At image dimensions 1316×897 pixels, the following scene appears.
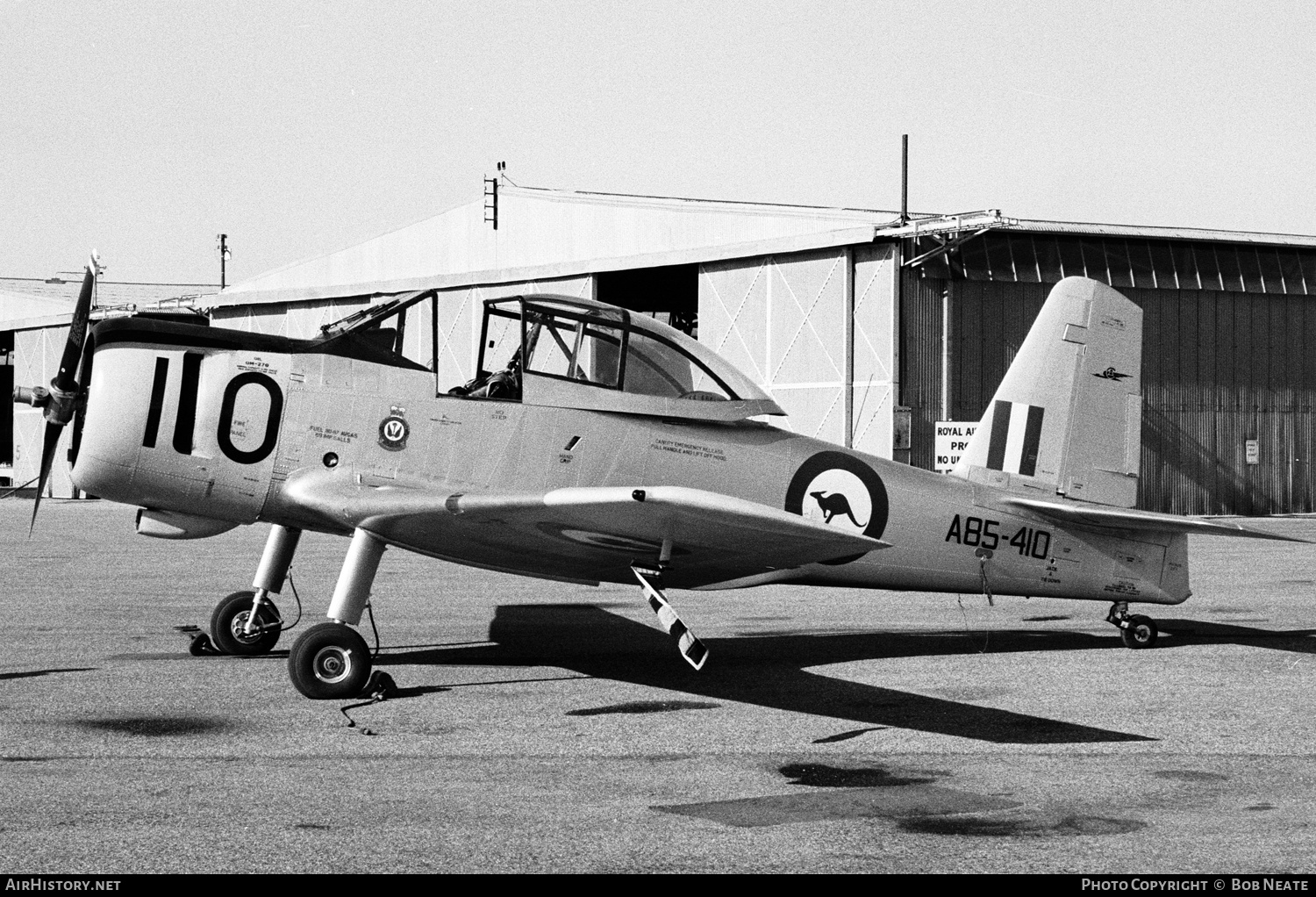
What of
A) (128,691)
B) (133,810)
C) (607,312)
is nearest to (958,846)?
(133,810)

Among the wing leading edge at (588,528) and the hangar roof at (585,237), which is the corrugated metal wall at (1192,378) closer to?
the hangar roof at (585,237)

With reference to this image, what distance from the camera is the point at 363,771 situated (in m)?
6.69

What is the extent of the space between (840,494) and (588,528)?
9.47ft

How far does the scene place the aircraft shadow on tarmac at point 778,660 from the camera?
27.0 feet

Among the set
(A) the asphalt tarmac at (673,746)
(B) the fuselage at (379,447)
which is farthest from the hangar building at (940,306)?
(B) the fuselage at (379,447)

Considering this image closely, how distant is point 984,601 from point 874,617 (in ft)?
6.38

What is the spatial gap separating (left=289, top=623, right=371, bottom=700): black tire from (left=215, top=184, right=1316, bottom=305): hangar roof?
821 inches

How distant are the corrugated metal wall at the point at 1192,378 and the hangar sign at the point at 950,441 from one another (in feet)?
5.70

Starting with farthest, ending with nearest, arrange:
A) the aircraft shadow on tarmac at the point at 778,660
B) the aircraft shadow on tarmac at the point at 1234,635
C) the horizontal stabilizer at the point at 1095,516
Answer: the aircraft shadow on tarmac at the point at 1234,635 < the horizontal stabilizer at the point at 1095,516 < the aircraft shadow on tarmac at the point at 778,660

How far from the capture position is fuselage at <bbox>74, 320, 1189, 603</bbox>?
890 centimetres

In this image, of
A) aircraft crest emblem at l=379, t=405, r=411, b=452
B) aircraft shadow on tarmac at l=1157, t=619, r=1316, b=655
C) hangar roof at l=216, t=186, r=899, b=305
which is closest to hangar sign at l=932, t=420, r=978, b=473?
hangar roof at l=216, t=186, r=899, b=305

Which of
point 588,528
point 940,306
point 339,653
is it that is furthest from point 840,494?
point 940,306

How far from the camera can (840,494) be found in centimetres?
1048

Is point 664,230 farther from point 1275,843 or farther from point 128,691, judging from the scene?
point 1275,843
